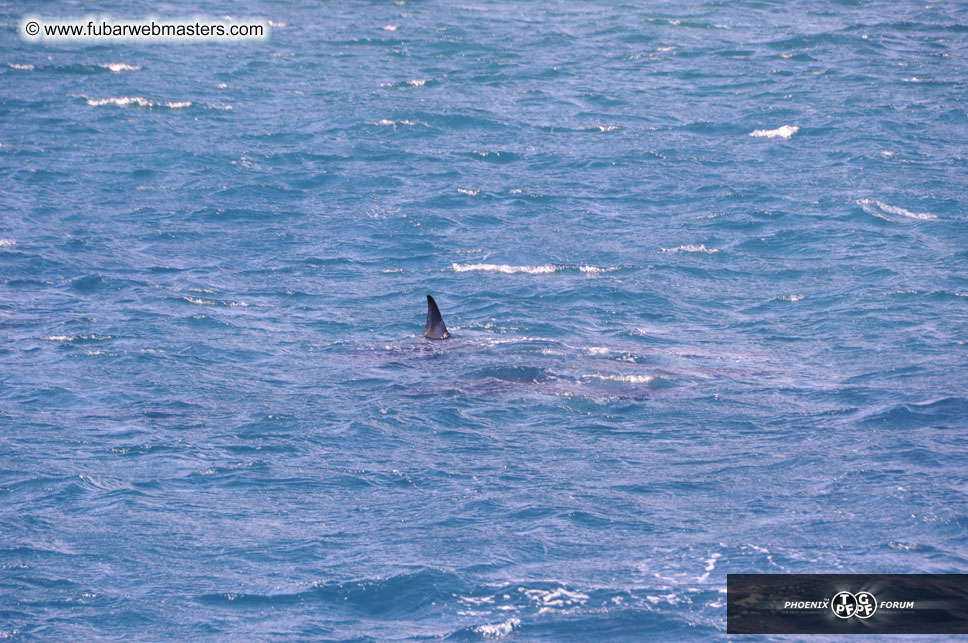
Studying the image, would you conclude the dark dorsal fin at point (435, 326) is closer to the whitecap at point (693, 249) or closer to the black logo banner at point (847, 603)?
the whitecap at point (693, 249)

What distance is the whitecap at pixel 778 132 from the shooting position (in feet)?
86.3

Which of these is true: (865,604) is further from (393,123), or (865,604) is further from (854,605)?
(393,123)

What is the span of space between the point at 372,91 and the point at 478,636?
77.9 ft

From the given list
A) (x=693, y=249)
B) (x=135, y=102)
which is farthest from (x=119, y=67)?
(x=693, y=249)

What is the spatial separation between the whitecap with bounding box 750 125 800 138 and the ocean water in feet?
0.24

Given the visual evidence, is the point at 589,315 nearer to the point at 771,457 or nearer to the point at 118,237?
the point at 771,457

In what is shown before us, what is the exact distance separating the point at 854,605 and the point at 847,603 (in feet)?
0.19

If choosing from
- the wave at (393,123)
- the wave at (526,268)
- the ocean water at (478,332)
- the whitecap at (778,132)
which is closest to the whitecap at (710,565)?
the ocean water at (478,332)

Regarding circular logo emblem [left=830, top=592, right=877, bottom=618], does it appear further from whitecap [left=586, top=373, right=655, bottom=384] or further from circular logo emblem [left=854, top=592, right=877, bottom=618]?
whitecap [left=586, top=373, right=655, bottom=384]

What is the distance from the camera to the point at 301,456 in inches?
512

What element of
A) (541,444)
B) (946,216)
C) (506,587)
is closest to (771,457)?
(541,444)

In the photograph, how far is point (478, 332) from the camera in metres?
17.2
